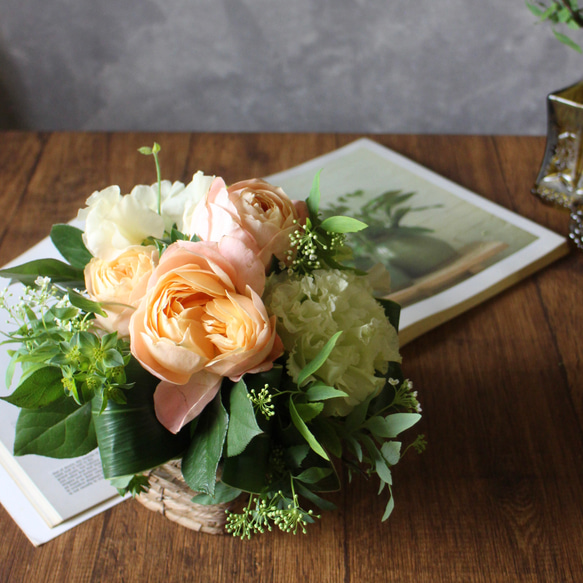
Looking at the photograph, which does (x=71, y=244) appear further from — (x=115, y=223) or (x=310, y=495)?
(x=310, y=495)

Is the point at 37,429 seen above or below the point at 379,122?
above

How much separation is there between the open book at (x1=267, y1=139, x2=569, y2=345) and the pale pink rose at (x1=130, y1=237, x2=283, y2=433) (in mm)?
276

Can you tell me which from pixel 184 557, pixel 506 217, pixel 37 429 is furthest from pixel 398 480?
pixel 506 217

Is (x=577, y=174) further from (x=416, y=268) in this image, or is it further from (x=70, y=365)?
(x=70, y=365)

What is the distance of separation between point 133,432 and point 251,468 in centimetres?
8

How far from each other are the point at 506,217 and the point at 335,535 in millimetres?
489

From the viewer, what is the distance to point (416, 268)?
72 cm

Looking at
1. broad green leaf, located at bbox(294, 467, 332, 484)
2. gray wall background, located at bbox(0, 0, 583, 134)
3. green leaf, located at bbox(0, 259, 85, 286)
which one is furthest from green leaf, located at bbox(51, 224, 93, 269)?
gray wall background, located at bbox(0, 0, 583, 134)

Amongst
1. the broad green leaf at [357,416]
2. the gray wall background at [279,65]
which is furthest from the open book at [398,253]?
the gray wall background at [279,65]

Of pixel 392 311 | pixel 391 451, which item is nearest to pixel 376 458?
pixel 391 451

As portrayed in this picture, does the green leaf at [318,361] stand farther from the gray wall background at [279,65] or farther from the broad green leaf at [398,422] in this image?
the gray wall background at [279,65]

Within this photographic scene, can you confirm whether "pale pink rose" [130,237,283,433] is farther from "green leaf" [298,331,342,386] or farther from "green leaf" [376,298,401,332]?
"green leaf" [376,298,401,332]

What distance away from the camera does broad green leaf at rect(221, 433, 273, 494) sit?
15.4 inches

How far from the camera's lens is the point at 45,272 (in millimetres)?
463
